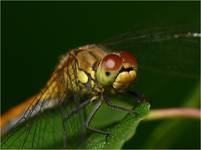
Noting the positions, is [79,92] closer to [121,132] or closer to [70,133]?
[70,133]

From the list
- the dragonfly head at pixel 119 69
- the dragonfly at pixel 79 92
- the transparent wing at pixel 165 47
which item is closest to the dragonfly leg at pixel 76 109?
the dragonfly at pixel 79 92

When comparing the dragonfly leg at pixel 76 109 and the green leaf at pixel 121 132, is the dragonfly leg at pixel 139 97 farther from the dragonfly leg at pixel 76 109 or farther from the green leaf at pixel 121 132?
the dragonfly leg at pixel 76 109

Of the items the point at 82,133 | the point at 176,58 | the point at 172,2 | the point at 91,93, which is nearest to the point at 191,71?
the point at 176,58

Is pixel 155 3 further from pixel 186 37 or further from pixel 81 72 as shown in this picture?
pixel 81 72

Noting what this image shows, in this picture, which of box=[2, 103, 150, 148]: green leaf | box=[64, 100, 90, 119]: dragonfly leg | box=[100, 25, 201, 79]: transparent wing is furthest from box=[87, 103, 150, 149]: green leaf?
box=[100, 25, 201, 79]: transparent wing

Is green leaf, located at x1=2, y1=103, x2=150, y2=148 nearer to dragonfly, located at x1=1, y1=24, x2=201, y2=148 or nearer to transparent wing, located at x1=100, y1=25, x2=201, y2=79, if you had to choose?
dragonfly, located at x1=1, y1=24, x2=201, y2=148

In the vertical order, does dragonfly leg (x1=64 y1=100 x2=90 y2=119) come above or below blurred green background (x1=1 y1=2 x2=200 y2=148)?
below
